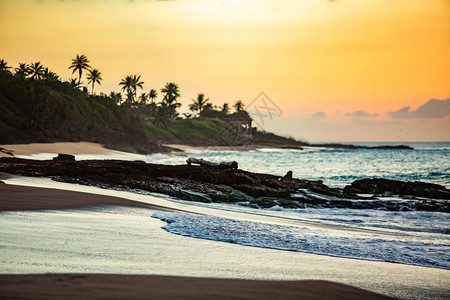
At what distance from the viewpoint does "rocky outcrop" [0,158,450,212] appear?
13.6 meters

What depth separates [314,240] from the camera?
718cm

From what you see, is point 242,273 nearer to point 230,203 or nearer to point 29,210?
point 29,210

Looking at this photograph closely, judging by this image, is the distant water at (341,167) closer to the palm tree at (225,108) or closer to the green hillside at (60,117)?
the green hillside at (60,117)

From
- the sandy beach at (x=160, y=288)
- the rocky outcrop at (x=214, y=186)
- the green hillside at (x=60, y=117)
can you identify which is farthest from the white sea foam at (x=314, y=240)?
the green hillside at (x=60, y=117)

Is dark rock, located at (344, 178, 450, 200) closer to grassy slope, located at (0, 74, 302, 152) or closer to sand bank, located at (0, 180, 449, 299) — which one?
sand bank, located at (0, 180, 449, 299)

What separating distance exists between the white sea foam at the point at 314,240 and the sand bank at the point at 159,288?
2.33 meters

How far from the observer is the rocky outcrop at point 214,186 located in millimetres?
13625

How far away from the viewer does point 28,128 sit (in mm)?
46188

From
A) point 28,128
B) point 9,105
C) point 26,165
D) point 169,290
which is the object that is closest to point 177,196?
point 26,165

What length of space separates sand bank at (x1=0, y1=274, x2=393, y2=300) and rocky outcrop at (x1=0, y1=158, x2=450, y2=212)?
9.11 m

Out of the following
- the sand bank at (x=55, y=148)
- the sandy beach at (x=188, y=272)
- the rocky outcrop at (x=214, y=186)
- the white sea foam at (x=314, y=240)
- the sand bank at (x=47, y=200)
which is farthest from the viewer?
the sand bank at (x=55, y=148)

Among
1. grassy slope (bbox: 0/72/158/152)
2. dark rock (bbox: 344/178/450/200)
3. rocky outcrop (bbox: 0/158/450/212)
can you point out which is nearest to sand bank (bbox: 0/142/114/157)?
grassy slope (bbox: 0/72/158/152)

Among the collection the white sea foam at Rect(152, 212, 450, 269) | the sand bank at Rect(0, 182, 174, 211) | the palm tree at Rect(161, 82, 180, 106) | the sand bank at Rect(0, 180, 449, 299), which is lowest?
the white sea foam at Rect(152, 212, 450, 269)

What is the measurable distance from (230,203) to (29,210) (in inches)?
290
